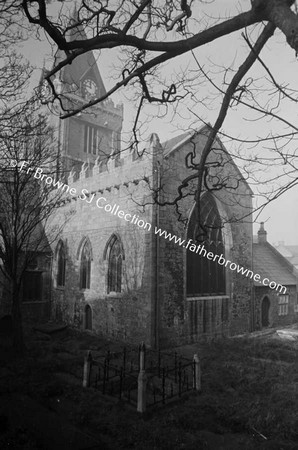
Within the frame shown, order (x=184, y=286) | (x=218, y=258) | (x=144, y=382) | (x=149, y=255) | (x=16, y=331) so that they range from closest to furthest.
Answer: (x=144, y=382)
(x=16, y=331)
(x=149, y=255)
(x=184, y=286)
(x=218, y=258)

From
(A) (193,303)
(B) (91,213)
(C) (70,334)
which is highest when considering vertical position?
(B) (91,213)

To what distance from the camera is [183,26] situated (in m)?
4.25

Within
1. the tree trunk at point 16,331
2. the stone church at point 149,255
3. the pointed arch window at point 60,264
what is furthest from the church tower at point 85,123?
the tree trunk at point 16,331

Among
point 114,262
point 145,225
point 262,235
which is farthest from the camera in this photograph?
point 262,235

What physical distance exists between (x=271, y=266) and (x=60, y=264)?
1400 centimetres

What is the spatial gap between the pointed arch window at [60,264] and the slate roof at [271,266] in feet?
38.1

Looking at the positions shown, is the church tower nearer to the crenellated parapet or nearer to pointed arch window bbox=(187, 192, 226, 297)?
the crenellated parapet

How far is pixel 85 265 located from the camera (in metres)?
18.1

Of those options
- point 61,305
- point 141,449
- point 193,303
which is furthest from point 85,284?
point 141,449

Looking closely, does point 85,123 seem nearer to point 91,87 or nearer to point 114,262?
point 91,87

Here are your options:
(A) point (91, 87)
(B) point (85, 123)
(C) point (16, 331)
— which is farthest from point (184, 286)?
(A) point (91, 87)

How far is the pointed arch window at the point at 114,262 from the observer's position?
50.9 feet

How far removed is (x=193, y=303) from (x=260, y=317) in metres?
6.42

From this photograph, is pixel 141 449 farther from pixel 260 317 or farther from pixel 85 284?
pixel 260 317
